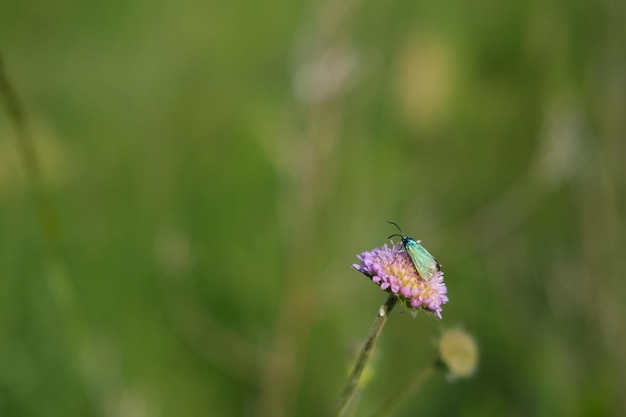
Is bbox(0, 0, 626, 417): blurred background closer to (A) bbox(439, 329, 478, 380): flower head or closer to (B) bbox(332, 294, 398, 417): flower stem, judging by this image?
(A) bbox(439, 329, 478, 380): flower head

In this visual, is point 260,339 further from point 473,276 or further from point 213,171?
point 213,171

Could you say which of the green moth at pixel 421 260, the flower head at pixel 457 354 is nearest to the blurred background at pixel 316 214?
the flower head at pixel 457 354

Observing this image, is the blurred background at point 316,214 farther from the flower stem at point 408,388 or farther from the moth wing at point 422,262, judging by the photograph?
the moth wing at point 422,262

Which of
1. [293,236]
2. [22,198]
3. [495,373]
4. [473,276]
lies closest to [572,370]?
[495,373]

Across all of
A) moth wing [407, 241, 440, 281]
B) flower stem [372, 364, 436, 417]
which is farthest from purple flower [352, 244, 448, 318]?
flower stem [372, 364, 436, 417]

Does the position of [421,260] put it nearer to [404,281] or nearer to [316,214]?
[404,281]
